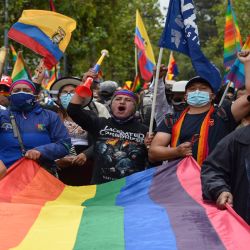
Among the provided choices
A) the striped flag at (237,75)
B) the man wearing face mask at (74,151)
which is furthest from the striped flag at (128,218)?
the striped flag at (237,75)

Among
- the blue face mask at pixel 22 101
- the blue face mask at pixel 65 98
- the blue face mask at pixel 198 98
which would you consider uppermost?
the blue face mask at pixel 198 98

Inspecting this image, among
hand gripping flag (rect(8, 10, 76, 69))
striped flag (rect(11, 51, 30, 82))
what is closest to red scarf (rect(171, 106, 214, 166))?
hand gripping flag (rect(8, 10, 76, 69))

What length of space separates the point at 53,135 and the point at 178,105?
75.3 inches

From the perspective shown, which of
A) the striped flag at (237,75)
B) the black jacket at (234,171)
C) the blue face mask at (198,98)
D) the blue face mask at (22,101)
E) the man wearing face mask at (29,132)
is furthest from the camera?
the striped flag at (237,75)

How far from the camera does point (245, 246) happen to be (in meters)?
4.29

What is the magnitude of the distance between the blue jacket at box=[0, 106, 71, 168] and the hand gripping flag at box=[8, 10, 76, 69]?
2.04 meters

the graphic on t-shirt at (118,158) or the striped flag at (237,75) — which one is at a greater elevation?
the striped flag at (237,75)

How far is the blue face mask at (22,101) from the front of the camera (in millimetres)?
6895

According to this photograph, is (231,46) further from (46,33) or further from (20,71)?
(20,71)

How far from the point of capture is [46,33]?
9.00m

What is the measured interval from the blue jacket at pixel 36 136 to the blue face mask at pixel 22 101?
0.18 feet

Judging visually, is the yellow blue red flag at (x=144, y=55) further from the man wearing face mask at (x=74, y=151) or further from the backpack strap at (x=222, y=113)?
the backpack strap at (x=222, y=113)

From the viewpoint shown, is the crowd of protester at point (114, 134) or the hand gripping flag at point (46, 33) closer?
the crowd of protester at point (114, 134)

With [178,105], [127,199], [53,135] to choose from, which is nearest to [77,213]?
[127,199]
